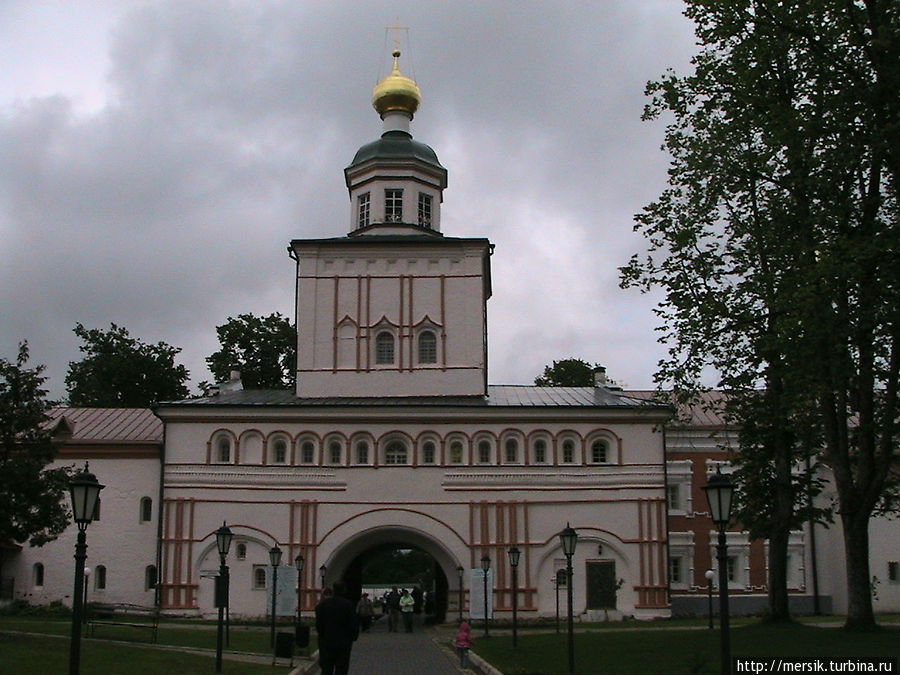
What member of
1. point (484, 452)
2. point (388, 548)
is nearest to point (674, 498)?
point (484, 452)

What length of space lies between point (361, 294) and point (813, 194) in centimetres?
1994

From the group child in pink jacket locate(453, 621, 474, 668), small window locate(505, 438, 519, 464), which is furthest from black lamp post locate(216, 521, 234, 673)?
small window locate(505, 438, 519, 464)

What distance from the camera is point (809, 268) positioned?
61.7ft

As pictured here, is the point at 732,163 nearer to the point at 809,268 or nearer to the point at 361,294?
the point at 809,268

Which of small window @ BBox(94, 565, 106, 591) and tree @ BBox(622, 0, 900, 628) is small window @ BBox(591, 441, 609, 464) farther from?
small window @ BBox(94, 565, 106, 591)

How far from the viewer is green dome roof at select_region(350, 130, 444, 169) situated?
130ft

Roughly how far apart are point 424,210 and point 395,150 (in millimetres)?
2455

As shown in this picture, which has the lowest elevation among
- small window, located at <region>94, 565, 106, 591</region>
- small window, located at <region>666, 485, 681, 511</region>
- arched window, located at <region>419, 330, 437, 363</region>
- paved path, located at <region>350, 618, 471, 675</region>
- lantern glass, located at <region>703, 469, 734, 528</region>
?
paved path, located at <region>350, 618, 471, 675</region>

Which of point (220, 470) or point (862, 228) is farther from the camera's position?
point (220, 470)

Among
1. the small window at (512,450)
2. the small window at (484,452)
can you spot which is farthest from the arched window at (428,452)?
the small window at (512,450)

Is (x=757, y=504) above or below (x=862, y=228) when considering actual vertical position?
below

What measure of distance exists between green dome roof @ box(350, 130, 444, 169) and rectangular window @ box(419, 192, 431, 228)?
4.15 feet

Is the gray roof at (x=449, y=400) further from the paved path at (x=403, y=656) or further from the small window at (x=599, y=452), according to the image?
the paved path at (x=403, y=656)

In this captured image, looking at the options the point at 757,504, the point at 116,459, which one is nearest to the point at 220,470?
the point at 116,459
